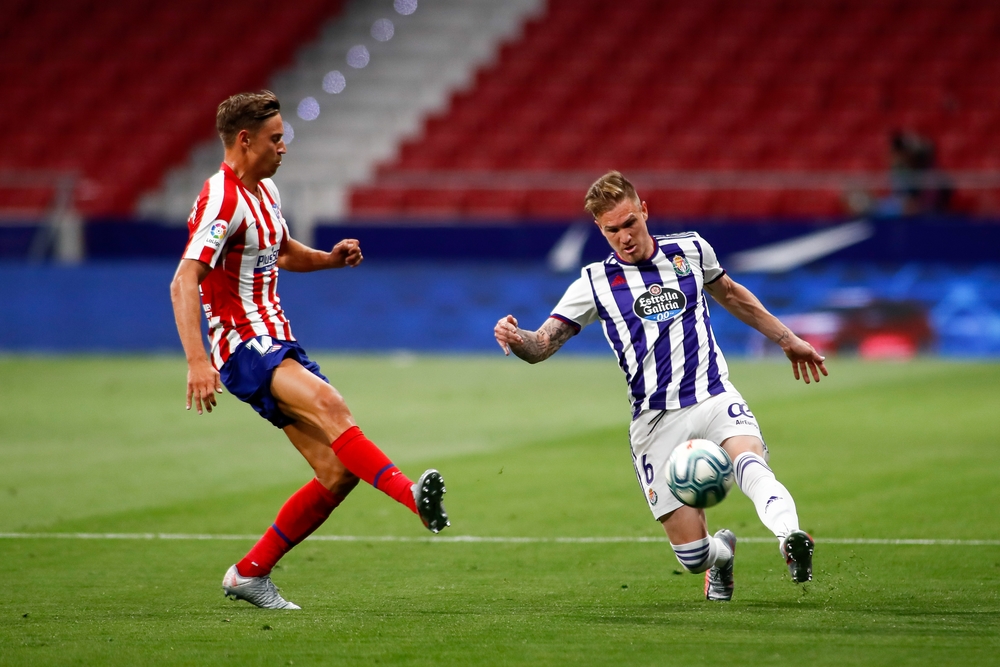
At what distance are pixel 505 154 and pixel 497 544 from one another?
16801 millimetres

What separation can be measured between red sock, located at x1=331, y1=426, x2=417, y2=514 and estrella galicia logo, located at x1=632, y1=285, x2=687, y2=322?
130 cm

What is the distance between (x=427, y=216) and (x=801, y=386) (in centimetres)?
723

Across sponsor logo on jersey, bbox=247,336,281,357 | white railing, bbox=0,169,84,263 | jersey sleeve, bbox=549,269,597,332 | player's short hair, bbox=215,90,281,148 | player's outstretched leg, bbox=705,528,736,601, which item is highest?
white railing, bbox=0,169,84,263

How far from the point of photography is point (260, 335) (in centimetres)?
595

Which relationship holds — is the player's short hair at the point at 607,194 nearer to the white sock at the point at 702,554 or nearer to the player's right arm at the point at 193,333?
the white sock at the point at 702,554

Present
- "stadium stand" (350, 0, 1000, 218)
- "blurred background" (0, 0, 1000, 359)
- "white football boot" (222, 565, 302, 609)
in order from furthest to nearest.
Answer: "stadium stand" (350, 0, 1000, 218), "blurred background" (0, 0, 1000, 359), "white football boot" (222, 565, 302, 609)

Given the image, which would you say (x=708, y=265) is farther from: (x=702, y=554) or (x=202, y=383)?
(x=202, y=383)

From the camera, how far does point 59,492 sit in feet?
30.8

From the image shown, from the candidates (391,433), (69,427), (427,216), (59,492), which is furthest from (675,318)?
(427,216)

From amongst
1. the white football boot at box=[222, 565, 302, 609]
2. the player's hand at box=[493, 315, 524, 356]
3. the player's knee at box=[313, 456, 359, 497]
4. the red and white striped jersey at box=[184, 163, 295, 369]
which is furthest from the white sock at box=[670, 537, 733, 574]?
the red and white striped jersey at box=[184, 163, 295, 369]

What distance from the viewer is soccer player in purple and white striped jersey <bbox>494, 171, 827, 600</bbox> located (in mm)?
5926

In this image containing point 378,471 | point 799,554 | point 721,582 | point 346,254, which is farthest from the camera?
point 346,254

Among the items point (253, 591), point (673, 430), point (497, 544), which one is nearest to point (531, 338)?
point (673, 430)

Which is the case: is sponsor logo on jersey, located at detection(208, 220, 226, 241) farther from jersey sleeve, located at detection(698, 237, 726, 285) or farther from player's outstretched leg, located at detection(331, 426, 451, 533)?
jersey sleeve, located at detection(698, 237, 726, 285)
